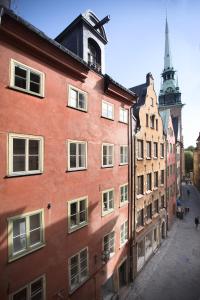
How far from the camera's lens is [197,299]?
15461 mm

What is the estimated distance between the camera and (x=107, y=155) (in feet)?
46.4

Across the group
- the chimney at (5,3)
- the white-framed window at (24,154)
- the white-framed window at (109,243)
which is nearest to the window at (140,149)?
the white-framed window at (109,243)

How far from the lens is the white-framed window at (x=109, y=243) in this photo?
13973mm

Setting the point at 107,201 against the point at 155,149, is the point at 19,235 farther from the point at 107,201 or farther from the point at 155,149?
the point at 155,149

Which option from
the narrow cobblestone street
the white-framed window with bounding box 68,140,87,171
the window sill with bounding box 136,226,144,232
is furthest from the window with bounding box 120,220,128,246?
the white-framed window with bounding box 68,140,87,171

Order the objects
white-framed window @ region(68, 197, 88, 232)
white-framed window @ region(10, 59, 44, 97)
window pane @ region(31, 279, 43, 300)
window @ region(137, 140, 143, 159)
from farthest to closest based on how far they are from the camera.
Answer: window @ region(137, 140, 143, 159)
white-framed window @ region(68, 197, 88, 232)
window pane @ region(31, 279, 43, 300)
white-framed window @ region(10, 59, 44, 97)

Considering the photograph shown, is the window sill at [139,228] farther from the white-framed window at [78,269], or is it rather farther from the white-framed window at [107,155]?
the white-framed window at [107,155]

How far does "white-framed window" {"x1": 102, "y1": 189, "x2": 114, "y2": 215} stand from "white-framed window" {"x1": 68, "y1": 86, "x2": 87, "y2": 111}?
6.18 meters

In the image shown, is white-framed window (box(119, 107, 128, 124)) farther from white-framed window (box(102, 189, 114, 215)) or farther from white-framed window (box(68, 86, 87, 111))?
white-framed window (box(102, 189, 114, 215))

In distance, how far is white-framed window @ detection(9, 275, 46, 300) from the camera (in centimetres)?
831

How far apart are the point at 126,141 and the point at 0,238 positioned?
38.6 ft

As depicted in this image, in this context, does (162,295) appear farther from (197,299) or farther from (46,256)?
(46,256)

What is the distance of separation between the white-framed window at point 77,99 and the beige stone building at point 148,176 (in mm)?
7470

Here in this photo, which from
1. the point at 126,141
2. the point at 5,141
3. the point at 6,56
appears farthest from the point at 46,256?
the point at 126,141
